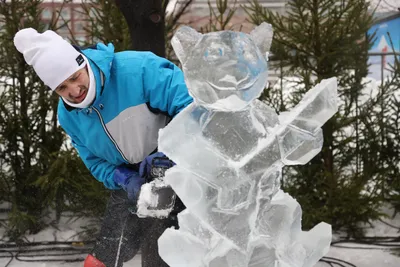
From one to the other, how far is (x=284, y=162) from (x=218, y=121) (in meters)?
0.25

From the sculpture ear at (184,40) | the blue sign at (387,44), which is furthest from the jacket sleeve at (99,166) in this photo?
the blue sign at (387,44)

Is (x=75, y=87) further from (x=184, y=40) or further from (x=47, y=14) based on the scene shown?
(x=47, y=14)

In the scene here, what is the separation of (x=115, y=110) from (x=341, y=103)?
3104mm

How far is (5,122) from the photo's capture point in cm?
554

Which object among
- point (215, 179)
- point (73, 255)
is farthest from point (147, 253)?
point (73, 255)

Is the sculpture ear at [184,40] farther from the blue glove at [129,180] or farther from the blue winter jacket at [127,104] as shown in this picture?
the blue glove at [129,180]

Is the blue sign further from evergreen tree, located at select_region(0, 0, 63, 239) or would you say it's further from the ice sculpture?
the ice sculpture

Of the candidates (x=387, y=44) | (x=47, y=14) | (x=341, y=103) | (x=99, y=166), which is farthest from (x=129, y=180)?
(x=387, y=44)

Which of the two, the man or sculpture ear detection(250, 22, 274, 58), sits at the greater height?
sculpture ear detection(250, 22, 274, 58)

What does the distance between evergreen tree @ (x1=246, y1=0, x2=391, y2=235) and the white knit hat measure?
2715 mm

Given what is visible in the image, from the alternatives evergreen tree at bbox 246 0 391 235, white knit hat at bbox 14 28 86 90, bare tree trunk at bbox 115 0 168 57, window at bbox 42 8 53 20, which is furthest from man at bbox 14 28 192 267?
window at bbox 42 8 53 20

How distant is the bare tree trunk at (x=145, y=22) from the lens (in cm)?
433

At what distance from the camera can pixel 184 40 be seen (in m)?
1.91

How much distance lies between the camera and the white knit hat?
2650mm
